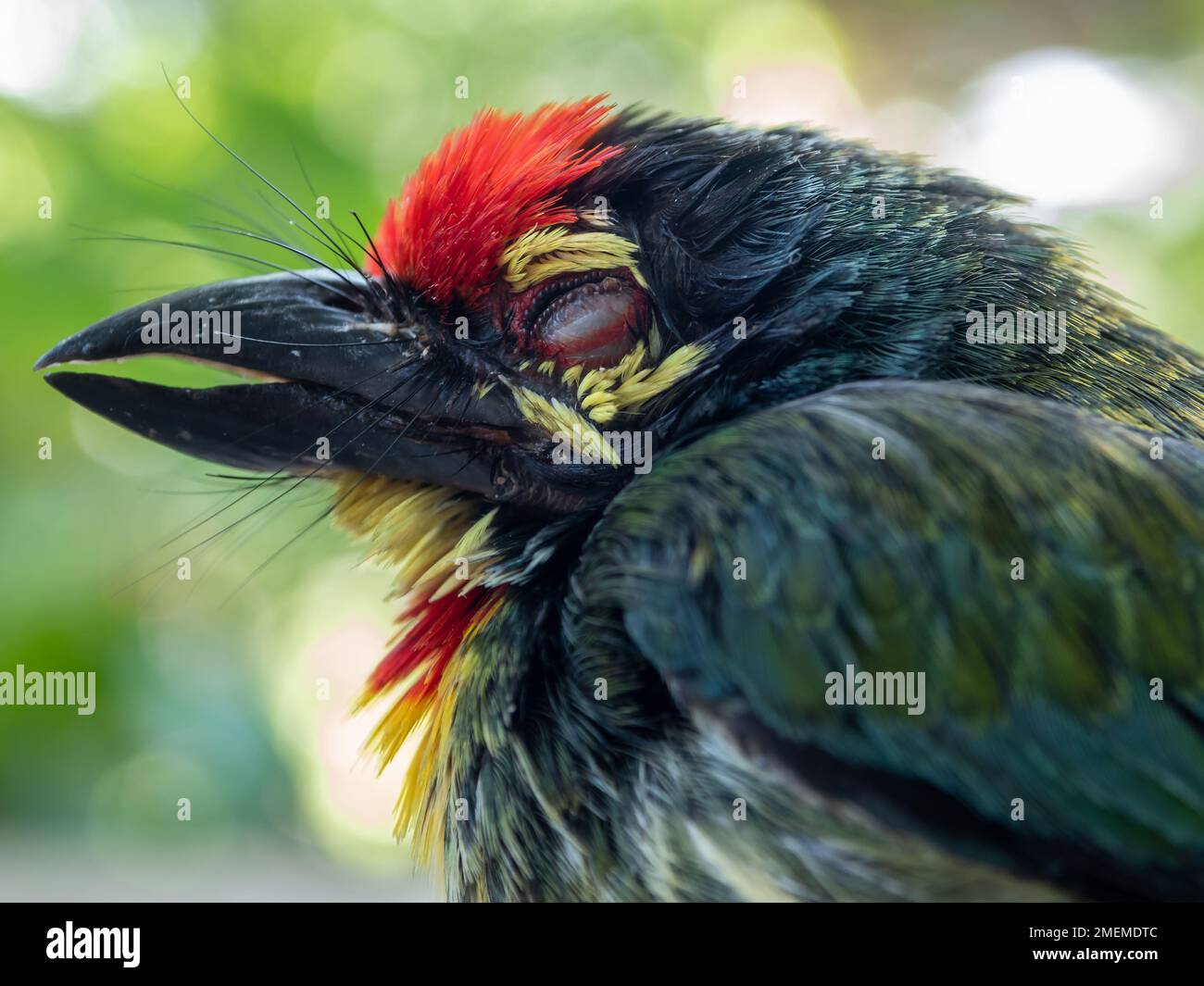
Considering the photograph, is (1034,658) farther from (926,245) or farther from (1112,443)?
(926,245)

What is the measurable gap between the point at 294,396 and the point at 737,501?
663 mm

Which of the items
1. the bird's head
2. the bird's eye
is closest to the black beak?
the bird's head

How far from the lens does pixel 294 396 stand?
5.39 feet

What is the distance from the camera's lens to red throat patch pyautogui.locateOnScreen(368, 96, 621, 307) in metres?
1.64

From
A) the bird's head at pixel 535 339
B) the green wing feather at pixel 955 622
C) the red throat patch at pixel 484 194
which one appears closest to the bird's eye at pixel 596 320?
the bird's head at pixel 535 339

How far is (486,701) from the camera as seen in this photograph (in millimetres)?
1560

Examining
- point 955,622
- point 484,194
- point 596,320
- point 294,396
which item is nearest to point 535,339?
point 596,320

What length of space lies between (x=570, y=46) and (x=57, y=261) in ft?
5.29

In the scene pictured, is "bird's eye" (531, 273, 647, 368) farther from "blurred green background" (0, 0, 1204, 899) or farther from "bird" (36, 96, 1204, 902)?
"blurred green background" (0, 0, 1204, 899)

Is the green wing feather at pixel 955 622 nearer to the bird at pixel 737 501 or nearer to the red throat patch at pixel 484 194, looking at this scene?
the bird at pixel 737 501

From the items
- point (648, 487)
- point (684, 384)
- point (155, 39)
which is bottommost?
point (648, 487)

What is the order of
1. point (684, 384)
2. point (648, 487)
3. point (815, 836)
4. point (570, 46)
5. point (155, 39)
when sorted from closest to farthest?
point (815, 836)
point (648, 487)
point (684, 384)
point (155, 39)
point (570, 46)

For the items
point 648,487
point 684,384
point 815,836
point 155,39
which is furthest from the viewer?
point 155,39

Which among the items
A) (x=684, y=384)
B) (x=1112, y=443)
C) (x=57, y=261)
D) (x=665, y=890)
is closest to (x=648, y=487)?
(x=684, y=384)
